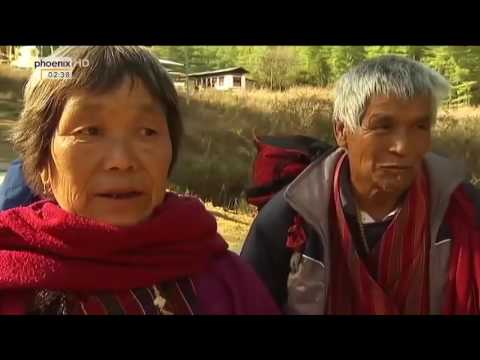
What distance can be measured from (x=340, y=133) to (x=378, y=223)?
0.28 m

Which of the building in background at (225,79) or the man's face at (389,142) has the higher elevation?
the building in background at (225,79)

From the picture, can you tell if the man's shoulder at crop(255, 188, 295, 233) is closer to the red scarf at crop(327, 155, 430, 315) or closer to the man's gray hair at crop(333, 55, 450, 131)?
the red scarf at crop(327, 155, 430, 315)

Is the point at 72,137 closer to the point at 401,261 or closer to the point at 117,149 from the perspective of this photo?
the point at 117,149

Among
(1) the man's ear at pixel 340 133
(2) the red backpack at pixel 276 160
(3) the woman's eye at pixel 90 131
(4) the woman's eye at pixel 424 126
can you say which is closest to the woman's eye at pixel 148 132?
(3) the woman's eye at pixel 90 131

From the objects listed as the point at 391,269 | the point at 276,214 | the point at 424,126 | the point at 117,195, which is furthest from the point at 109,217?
the point at 424,126

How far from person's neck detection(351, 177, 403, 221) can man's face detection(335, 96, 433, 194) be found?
0.01 meters

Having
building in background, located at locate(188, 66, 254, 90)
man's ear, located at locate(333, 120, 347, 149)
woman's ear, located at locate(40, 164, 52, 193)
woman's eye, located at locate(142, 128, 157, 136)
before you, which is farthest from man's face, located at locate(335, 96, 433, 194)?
woman's ear, located at locate(40, 164, 52, 193)

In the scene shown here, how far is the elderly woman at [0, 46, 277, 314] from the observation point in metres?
1.59

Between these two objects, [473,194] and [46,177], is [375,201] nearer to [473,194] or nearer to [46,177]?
[473,194]

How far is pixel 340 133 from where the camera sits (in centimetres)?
194

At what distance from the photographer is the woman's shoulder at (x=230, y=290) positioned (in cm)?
167

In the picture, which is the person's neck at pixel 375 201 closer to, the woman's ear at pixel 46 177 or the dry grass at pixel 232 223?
the dry grass at pixel 232 223

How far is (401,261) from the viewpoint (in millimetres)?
1909

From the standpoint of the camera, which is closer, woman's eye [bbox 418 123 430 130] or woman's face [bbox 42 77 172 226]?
woman's face [bbox 42 77 172 226]
